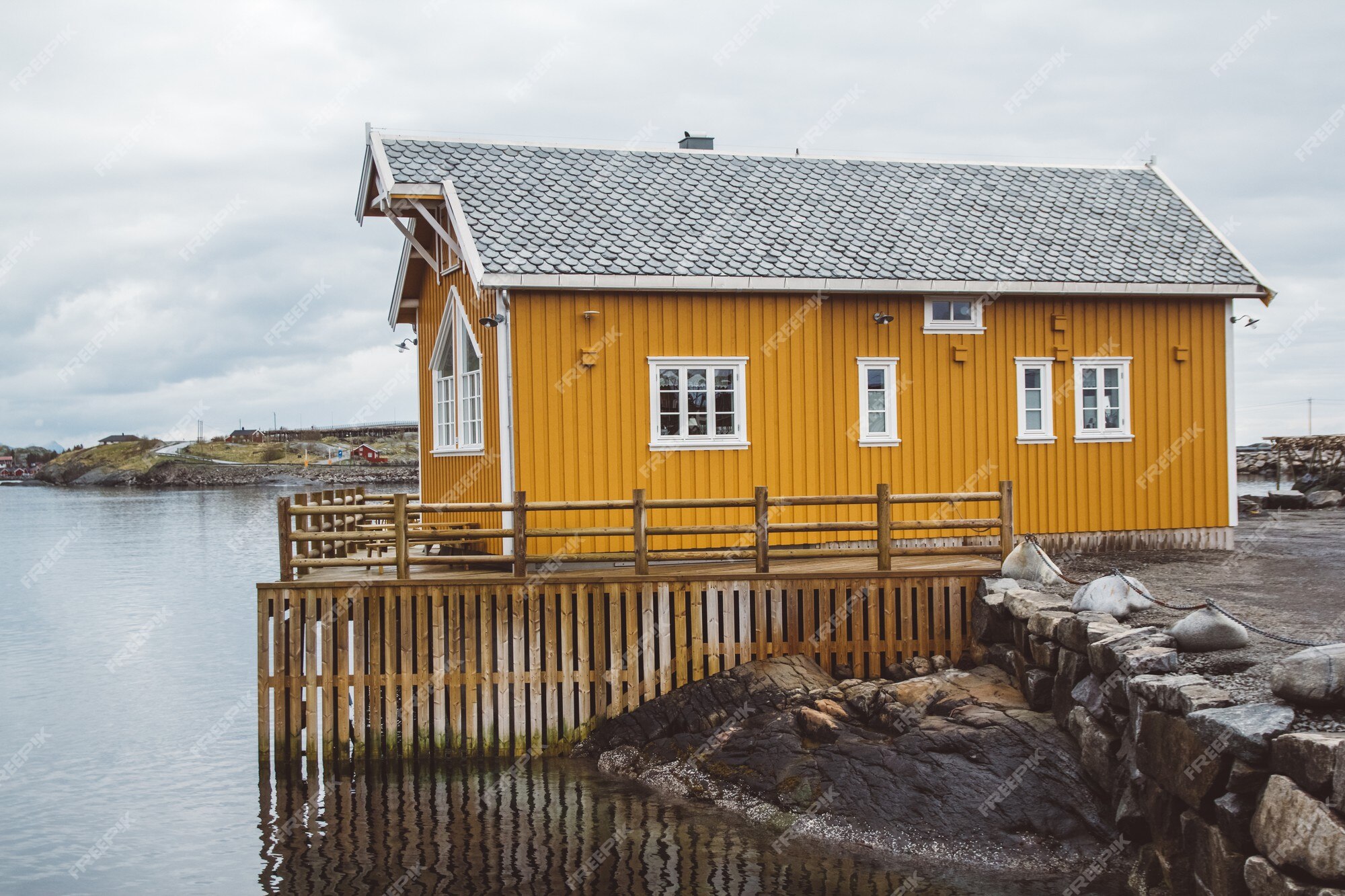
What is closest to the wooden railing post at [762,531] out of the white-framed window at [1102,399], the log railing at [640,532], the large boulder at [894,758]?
the log railing at [640,532]

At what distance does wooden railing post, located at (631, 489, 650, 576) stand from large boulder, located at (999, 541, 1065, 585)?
393 cm

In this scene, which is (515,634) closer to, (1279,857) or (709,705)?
(709,705)

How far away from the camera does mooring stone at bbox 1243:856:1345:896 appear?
22.1 feet

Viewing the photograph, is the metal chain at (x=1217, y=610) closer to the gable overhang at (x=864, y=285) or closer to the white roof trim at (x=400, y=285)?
the gable overhang at (x=864, y=285)

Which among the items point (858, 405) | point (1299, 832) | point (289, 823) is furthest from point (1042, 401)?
point (289, 823)

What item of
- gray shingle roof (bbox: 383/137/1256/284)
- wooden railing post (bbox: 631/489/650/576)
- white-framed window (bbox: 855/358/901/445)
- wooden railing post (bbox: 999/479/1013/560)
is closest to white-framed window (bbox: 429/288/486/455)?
gray shingle roof (bbox: 383/137/1256/284)

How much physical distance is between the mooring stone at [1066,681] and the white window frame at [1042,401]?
22.3 ft

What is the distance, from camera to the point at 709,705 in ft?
41.3

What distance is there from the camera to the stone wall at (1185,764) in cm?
689

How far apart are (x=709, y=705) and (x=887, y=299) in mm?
6739

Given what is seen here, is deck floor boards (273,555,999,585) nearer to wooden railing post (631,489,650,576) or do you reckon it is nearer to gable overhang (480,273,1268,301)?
wooden railing post (631,489,650,576)

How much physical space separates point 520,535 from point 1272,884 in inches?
313

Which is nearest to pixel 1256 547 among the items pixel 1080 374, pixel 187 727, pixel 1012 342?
pixel 1080 374

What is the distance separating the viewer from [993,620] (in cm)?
1273
